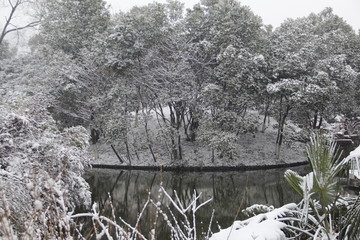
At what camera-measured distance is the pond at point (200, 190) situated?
1045 cm

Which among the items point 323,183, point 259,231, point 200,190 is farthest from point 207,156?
point 259,231

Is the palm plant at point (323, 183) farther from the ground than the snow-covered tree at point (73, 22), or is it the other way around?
the snow-covered tree at point (73, 22)

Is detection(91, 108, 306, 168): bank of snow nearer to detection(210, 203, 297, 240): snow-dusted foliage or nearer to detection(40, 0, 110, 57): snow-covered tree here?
detection(40, 0, 110, 57): snow-covered tree

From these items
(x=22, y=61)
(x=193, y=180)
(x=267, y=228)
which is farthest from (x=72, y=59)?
(x=267, y=228)

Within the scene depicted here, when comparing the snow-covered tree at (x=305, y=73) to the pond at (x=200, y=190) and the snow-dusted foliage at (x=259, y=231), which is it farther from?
the snow-dusted foliage at (x=259, y=231)

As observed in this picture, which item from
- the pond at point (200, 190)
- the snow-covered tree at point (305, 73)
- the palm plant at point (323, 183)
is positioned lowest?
the pond at point (200, 190)

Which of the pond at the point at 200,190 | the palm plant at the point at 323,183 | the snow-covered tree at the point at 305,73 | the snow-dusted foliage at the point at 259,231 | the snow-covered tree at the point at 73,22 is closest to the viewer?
the snow-dusted foliage at the point at 259,231

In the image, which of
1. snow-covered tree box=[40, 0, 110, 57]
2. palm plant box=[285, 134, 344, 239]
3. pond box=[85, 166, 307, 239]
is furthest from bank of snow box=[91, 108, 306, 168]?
palm plant box=[285, 134, 344, 239]

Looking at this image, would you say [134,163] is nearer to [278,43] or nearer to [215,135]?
[215,135]

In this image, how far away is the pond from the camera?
10453 millimetres

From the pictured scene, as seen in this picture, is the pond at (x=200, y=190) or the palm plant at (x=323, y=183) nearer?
the palm plant at (x=323, y=183)

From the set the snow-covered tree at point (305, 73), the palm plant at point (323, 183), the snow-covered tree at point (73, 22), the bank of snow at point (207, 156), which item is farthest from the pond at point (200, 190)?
the snow-covered tree at point (73, 22)

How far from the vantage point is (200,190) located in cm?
1351

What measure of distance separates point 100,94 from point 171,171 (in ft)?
18.4
